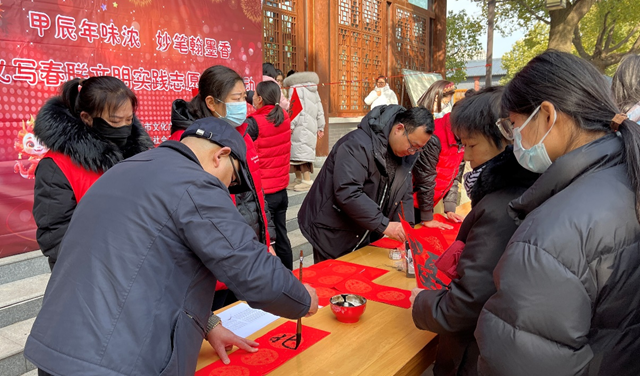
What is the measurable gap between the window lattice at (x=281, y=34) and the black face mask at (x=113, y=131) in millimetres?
4194

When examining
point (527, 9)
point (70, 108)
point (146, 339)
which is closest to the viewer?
point (146, 339)

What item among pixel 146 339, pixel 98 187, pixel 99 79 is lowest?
pixel 146 339

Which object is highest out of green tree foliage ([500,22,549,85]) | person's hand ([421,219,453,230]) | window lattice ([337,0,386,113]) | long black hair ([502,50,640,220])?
green tree foliage ([500,22,549,85])

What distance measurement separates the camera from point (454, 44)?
52.4 ft

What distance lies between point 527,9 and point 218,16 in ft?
35.0

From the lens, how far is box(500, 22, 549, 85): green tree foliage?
18.4 m

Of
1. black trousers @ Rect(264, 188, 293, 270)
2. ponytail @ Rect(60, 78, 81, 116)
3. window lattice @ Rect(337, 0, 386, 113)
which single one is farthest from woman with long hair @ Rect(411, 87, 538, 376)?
window lattice @ Rect(337, 0, 386, 113)

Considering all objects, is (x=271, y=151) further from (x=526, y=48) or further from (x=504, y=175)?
(x=526, y=48)

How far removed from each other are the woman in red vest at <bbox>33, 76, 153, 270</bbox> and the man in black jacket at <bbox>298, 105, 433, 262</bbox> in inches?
43.0

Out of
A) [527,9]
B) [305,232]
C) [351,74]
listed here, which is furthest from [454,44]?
[305,232]

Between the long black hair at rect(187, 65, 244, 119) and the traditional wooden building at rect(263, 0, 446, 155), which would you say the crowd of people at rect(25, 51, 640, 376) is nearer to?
the long black hair at rect(187, 65, 244, 119)

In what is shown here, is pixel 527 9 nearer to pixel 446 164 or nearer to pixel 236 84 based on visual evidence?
pixel 446 164

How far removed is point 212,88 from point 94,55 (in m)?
1.74

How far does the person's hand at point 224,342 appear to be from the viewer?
138 centimetres
